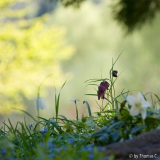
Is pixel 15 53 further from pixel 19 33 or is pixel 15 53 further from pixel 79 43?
pixel 79 43

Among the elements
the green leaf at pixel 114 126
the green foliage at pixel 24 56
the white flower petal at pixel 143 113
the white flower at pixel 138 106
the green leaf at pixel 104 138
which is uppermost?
the green foliage at pixel 24 56

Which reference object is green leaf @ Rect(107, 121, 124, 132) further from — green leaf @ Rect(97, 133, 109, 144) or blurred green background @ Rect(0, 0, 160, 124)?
blurred green background @ Rect(0, 0, 160, 124)

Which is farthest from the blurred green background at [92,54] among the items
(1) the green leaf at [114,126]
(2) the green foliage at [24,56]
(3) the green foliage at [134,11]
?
(1) the green leaf at [114,126]

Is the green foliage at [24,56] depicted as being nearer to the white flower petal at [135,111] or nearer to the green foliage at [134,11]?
the green foliage at [134,11]

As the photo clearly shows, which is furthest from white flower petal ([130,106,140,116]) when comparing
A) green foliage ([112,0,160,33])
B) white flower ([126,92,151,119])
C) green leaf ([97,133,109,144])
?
green foliage ([112,0,160,33])

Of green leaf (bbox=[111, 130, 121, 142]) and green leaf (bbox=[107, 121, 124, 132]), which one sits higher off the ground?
green leaf (bbox=[107, 121, 124, 132])

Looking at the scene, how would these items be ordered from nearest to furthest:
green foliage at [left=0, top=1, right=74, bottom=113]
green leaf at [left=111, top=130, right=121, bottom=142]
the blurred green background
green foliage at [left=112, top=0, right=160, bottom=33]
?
green leaf at [left=111, top=130, right=121, bottom=142] < green foliage at [left=112, top=0, right=160, bottom=33] < green foliage at [left=0, top=1, right=74, bottom=113] < the blurred green background

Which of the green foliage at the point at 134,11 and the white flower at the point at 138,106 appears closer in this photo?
the white flower at the point at 138,106

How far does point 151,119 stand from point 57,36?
676cm

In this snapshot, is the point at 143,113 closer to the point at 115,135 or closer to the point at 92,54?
the point at 115,135

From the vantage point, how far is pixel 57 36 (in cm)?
744

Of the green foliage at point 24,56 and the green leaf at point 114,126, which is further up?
the green foliage at point 24,56

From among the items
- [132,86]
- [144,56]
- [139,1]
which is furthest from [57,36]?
[144,56]

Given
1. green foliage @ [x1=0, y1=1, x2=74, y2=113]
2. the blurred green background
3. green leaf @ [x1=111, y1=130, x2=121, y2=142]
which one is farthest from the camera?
the blurred green background
